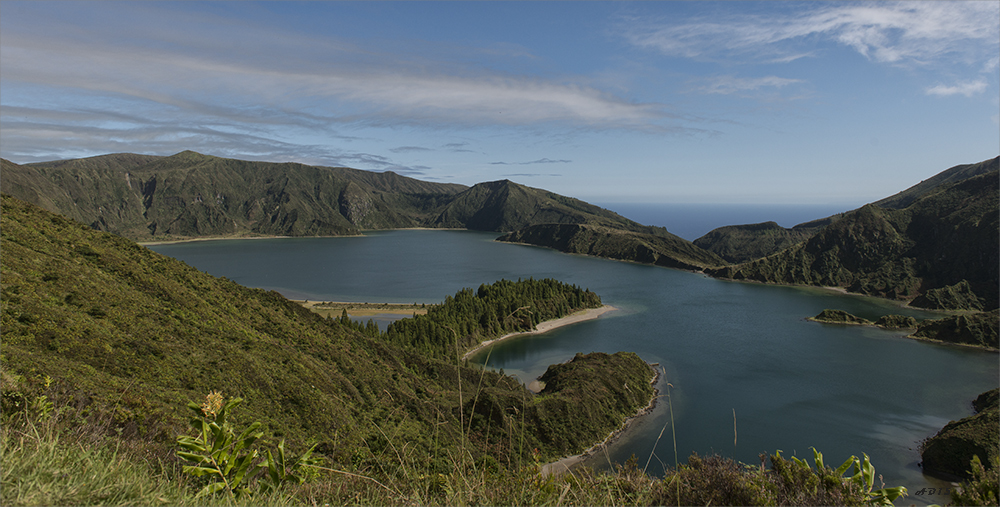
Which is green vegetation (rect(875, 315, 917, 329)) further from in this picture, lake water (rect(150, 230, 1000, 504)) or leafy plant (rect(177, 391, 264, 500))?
leafy plant (rect(177, 391, 264, 500))

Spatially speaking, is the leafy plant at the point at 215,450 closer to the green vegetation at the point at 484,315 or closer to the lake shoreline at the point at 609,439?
the lake shoreline at the point at 609,439

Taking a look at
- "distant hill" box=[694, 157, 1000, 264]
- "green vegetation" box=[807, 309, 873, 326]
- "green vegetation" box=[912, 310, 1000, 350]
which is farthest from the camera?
"distant hill" box=[694, 157, 1000, 264]

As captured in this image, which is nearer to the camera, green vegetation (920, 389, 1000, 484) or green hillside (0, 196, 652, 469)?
green hillside (0, 196, 652, 469)

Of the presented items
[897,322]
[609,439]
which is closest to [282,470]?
[609,439]

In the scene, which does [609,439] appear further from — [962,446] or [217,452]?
[217,452]

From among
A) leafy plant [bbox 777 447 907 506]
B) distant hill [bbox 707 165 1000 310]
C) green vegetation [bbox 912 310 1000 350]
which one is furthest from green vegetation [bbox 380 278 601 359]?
distant hill [bbox 707 165 1000 310]

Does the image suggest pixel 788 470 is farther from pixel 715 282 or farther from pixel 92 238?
pixel 715 282

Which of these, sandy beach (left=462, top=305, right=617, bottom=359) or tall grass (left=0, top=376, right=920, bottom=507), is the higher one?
tall grass (left=0, top=376, right=920, bottom=507)
